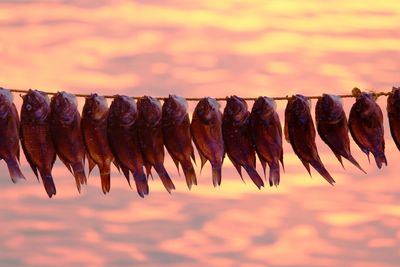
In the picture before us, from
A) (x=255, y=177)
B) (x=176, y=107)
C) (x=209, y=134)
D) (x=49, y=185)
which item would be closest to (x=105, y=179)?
(x=49, y=185)

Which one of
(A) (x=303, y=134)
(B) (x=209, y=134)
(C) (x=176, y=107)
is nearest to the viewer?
(B) (x=209, y=134)

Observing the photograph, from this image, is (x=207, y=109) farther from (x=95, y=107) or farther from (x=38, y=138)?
(x=38, y=138)

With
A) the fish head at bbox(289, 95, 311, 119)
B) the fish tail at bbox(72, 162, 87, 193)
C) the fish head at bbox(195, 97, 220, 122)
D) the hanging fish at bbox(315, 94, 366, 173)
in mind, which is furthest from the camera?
the hanging fish at bbox(315, 94, 366, 173)

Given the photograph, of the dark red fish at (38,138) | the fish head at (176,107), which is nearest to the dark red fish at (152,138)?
the fish head at (176,107)

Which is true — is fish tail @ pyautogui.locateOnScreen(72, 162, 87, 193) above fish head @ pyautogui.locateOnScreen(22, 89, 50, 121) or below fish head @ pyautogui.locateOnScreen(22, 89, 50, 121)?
below

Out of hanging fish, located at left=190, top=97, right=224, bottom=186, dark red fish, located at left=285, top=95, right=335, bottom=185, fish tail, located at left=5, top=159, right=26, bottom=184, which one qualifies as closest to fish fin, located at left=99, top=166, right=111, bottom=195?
fish tail, located at left=5, top=159, right=26, bottom=184

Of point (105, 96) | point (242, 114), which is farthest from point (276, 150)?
point (105, 96)

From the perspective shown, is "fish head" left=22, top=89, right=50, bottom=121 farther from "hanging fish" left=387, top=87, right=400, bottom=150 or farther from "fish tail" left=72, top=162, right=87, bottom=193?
"hanging fish" left=387, top=87, right=400, bottom=150
